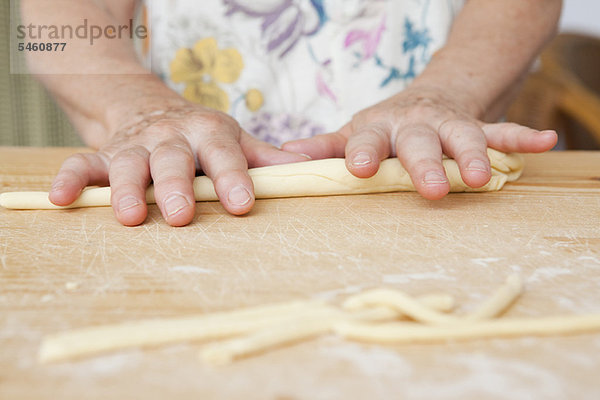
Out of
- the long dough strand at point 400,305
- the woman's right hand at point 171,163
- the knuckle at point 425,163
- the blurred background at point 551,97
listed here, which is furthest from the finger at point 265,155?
the blurred background at point 551,97

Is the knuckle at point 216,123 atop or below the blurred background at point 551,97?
atop

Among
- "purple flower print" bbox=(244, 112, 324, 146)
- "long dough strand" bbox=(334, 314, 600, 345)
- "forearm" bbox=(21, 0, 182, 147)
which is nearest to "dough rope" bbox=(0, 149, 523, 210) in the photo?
"forearm" bbox=(21, 0, 182, 147)

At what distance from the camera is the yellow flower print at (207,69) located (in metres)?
1.33

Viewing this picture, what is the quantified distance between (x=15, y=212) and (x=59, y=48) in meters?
0.57

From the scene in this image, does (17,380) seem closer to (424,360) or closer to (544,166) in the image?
(424,360)

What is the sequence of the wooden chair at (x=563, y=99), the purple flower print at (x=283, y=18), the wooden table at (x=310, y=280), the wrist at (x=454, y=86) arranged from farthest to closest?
the wooden chair at (x=563, y=99) → the purple flower print at (x=283, y=18) → the wrist at (x=454, y=86) → the wooden table at (x=310, y=280)

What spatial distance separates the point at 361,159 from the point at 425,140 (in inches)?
5.7

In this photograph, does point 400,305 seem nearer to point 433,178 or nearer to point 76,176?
point 433,178

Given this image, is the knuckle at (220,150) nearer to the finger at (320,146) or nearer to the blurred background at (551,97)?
the finger at (320,146)

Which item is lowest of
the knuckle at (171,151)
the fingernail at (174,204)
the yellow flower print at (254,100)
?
the fingernail at (174,204)

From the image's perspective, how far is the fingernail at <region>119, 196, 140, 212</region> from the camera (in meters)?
0.81

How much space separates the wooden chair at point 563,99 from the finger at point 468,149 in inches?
64.0

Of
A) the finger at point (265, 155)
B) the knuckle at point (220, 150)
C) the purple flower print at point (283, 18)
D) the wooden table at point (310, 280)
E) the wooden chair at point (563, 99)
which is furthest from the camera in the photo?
the wooden chair at point (563, 99)

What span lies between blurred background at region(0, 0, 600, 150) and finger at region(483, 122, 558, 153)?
5.05 ft
